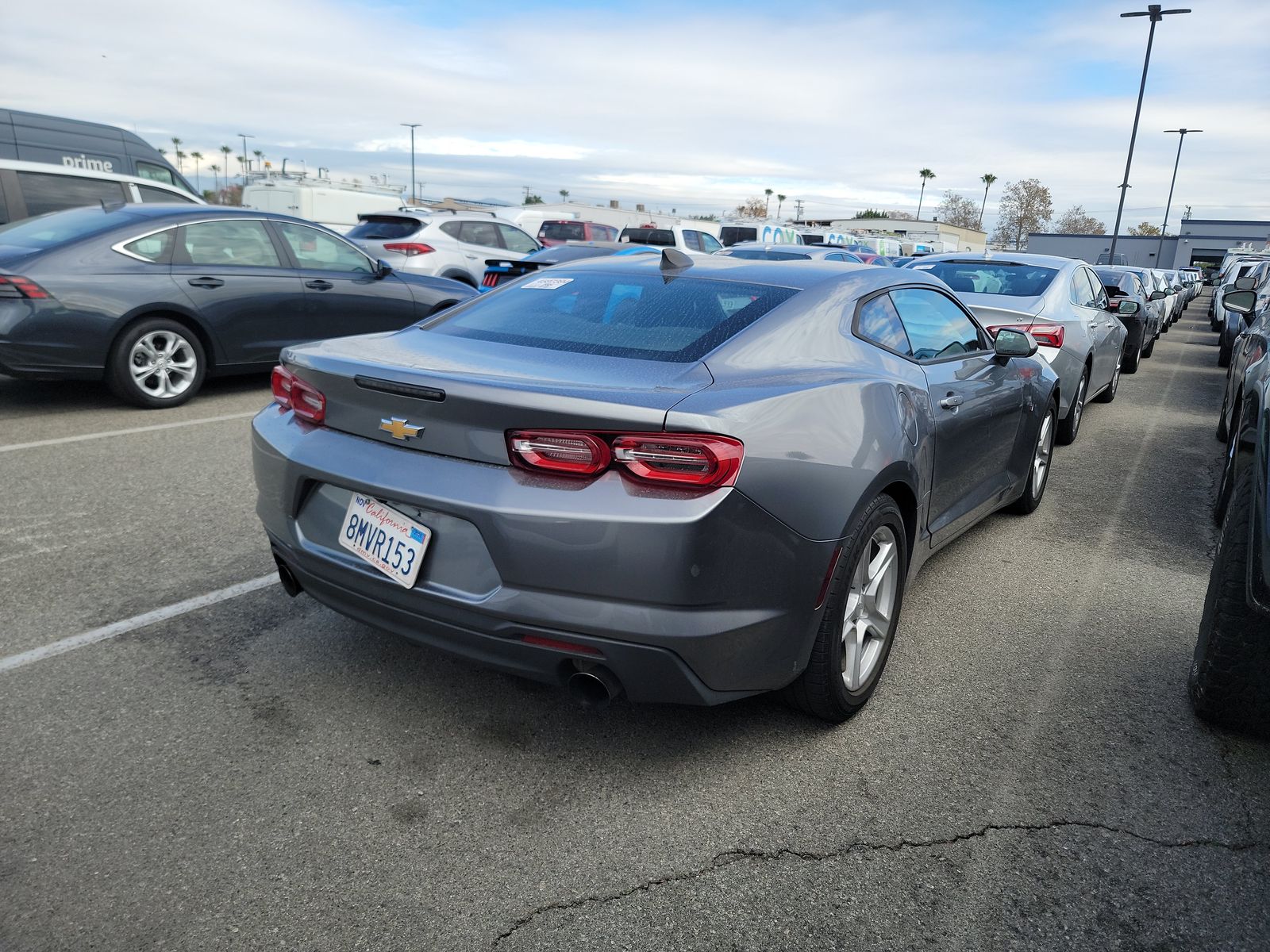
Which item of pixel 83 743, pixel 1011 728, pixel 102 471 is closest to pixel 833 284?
pixel 1011 728

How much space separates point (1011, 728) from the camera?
316 cm

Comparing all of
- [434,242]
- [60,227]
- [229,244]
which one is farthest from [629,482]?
[434,242]

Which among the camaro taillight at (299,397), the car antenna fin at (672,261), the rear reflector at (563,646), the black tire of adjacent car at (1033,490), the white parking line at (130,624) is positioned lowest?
the white parking line at (130,624)

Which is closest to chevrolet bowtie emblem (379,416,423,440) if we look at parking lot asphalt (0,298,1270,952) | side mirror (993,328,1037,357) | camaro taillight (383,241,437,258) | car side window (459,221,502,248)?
parking lot asphalt (0,298,1270,952)

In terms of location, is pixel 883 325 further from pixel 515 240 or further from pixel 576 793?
pixel 515 240

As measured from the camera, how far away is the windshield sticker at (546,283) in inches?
143

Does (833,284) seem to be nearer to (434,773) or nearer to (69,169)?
(434,773)

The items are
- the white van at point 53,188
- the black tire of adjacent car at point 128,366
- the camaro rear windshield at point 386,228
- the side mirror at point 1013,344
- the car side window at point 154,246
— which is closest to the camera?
the side mirror at point 1013,344

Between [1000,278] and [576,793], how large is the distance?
21.6ft

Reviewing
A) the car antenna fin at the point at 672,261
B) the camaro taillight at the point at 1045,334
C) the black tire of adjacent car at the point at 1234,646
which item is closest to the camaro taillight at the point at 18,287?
the car antenna fin at the point at 672,261

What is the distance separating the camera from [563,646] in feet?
8.16

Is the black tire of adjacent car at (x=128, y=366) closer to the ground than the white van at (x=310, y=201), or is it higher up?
closer to the ground

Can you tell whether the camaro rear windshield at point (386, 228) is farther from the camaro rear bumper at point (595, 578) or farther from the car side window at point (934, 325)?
the camaro rear bumper at point (595, 578)

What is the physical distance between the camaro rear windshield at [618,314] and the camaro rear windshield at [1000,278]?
484cm
